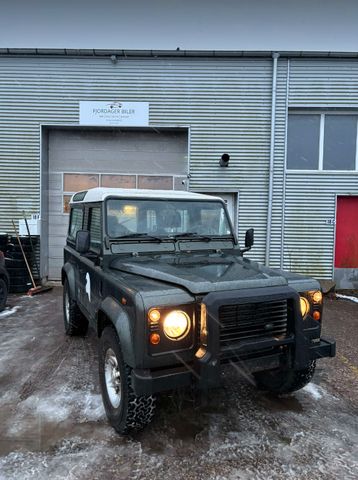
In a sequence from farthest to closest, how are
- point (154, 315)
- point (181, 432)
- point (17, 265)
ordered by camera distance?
point (17, 265), point (181, 432), point (154, 315)

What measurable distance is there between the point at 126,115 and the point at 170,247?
6.92m

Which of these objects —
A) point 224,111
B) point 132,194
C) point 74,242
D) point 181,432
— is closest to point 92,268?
point 132,194

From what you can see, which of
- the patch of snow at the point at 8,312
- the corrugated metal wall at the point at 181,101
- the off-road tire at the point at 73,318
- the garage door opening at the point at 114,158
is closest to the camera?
the off-road tire at the point at 73,318

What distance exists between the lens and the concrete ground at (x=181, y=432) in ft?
8.58

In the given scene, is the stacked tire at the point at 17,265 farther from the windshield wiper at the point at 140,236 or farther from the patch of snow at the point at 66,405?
the windshield wiper at the point at 140,236

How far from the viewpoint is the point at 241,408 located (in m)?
3.49

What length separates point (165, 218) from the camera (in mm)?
4078

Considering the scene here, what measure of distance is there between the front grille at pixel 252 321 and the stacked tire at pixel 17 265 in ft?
25.2

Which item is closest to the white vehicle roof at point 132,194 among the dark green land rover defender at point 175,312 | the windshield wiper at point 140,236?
the dark green land rover defender at point 175,312

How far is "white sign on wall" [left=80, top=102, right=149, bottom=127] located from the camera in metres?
9.80

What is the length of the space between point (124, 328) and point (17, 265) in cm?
739

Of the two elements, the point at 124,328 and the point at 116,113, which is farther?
the point at 116,113

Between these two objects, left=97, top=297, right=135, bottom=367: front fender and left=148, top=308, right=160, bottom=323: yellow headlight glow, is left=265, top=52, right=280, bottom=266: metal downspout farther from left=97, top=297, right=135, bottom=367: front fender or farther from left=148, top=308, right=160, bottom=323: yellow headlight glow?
left=148, top=308, right=160, bottom=323: yellow headlight glow

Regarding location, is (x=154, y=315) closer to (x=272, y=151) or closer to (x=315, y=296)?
(x=315, y=296)
